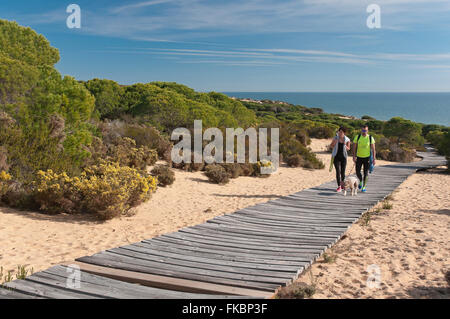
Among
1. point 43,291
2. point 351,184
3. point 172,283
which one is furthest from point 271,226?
point 43,291

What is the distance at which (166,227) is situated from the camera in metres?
8.19

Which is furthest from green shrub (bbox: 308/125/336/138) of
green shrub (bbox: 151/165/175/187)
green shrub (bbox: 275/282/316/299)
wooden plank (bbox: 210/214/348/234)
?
green shrub (bbox: 275/282/316/299)

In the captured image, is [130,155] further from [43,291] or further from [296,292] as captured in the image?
[296,292]

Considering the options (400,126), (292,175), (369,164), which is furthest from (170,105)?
(400,126)

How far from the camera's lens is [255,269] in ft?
16.5

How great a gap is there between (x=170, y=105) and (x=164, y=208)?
9385 mm

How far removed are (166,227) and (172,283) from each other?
3632 millimetres

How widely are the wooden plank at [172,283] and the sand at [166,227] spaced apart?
0.98 metres

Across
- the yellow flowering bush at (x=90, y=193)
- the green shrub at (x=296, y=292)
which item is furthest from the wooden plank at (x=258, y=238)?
the yellow flowering bush at (x=90, y=193)

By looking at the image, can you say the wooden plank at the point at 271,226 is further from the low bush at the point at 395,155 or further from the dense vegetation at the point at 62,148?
the low bush at the point at 395,155

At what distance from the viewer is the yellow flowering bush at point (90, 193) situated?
8.43m

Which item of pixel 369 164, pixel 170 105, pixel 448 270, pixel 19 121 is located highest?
pixel 170 105

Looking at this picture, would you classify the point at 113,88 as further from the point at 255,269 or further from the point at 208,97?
the point at 255,269

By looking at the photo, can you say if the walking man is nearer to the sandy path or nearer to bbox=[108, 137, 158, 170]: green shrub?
the sandy path
